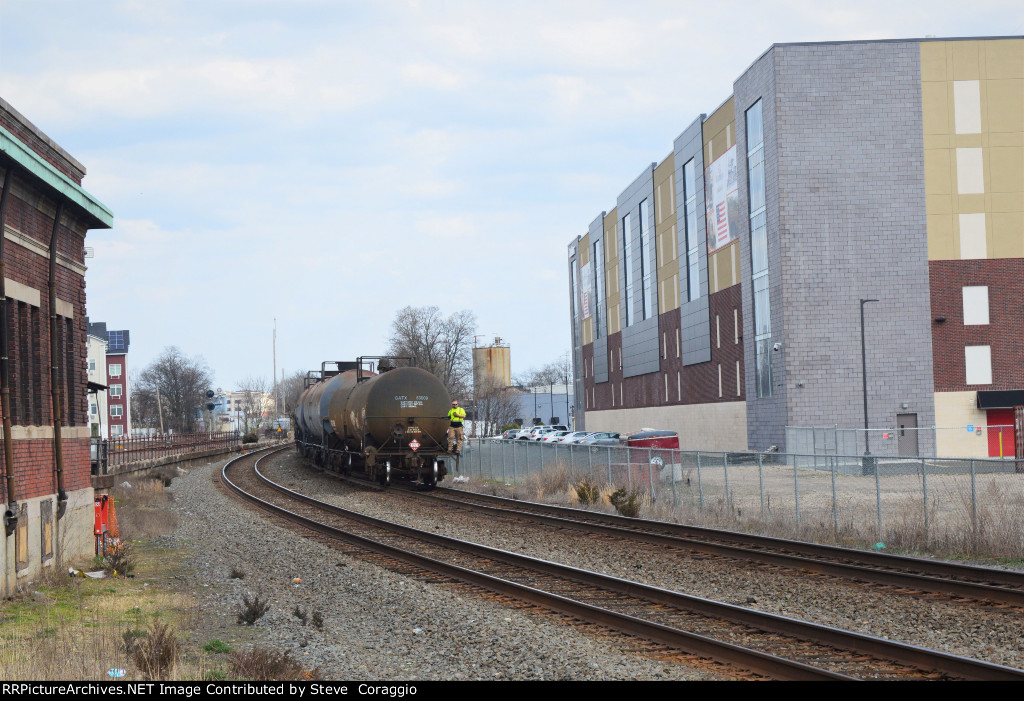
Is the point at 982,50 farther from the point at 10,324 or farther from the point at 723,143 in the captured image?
the point at 10,324

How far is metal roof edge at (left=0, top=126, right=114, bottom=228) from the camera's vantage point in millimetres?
12647

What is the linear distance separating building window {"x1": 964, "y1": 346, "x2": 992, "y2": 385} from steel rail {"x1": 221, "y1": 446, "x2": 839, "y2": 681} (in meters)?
37.7

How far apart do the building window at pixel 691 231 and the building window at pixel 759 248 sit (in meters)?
8.07

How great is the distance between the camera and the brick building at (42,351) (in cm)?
1346

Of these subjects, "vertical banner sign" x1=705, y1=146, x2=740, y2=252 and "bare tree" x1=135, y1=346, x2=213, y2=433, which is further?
"bare tree" x1=135, y1=346, x2=213, y2=433

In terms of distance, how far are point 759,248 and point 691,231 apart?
10.3 meters

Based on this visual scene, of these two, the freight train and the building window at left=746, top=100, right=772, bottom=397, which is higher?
the building window at left=746, top=100, right=772, bottom=397

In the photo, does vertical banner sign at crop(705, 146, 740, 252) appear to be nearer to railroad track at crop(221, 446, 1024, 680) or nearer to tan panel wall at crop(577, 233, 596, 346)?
tan panel wall at crop(577, 233, 596, 346)

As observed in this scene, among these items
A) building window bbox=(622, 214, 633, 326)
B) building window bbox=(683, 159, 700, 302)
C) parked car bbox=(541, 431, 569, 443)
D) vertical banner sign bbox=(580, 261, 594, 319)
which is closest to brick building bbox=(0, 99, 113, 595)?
building window bbox=(683, 159, 700, 302)

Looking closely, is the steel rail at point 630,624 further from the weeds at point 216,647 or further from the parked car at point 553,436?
the parked car at point 553,436

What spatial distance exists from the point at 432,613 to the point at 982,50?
4546 cm

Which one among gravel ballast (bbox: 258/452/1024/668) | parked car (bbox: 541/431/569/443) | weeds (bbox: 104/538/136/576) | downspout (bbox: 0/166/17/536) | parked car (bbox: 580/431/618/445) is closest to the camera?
gravel ballast (bbox: 258/452/1024/668)

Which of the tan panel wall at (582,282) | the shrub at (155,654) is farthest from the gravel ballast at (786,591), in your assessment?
the tan panel wall at (582,282)

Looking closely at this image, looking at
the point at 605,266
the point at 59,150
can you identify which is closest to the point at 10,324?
the point at 59,150
